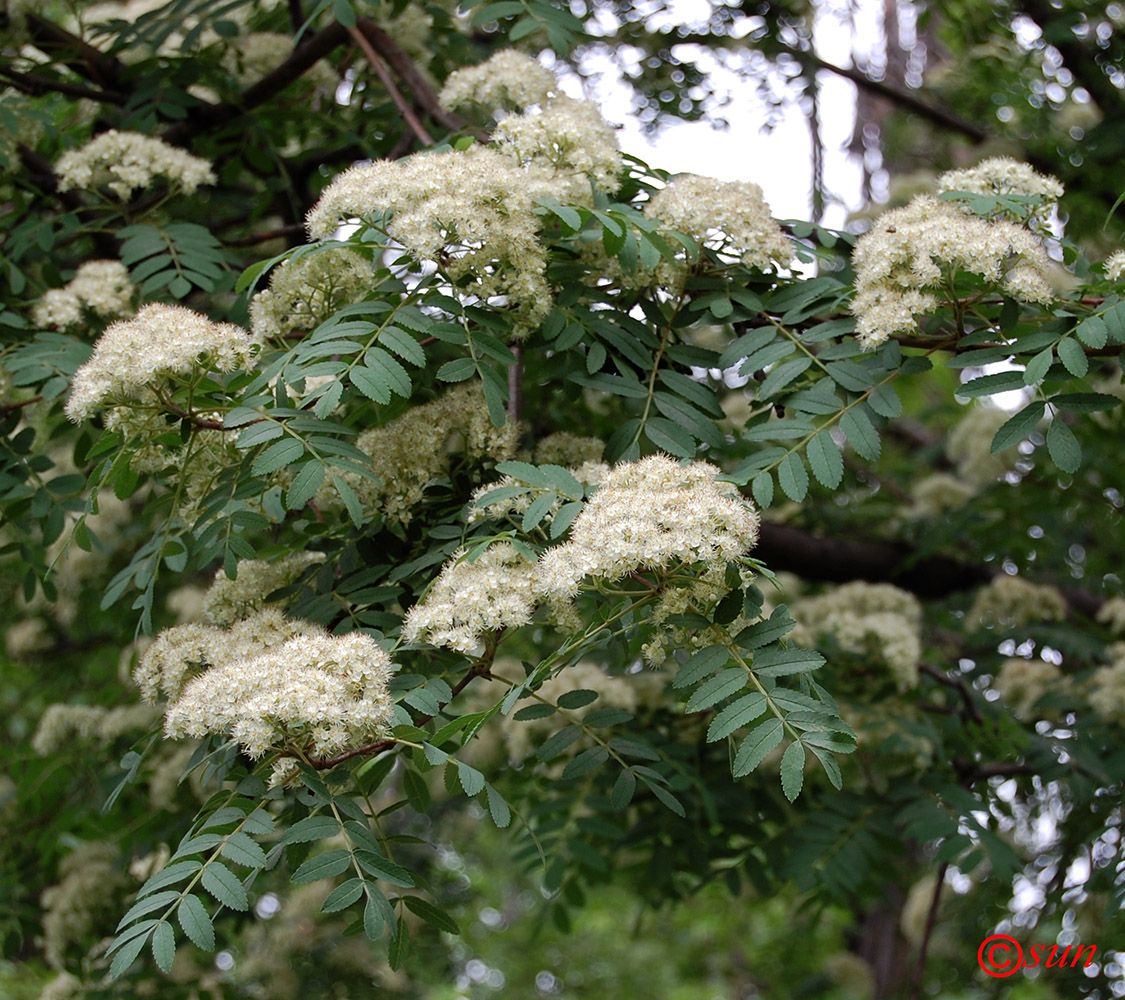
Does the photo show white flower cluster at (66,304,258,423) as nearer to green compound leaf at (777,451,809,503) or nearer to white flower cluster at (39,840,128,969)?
green compound leaf at (777,451,809,503)

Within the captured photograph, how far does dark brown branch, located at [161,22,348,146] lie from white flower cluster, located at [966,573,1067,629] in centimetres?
301

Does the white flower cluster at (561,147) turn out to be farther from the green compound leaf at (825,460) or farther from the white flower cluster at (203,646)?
the white flower cluster at (203,646)

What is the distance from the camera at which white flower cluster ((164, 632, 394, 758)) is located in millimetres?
1751

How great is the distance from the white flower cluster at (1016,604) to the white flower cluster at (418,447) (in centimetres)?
264

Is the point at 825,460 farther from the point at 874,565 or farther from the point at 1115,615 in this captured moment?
the point at 874,565

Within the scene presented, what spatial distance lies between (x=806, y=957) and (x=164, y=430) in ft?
20.5

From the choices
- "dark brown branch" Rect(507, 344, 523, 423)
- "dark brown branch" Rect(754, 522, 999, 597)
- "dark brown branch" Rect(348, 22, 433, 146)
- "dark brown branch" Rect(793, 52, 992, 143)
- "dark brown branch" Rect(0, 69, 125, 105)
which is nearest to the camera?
"dark brown branch" Rect(507, 344, 523, 423)

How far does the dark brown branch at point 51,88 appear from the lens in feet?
10.9

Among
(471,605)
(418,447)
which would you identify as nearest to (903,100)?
(418,447)

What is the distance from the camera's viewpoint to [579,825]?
3277 mm

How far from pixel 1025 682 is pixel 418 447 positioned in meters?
2.57

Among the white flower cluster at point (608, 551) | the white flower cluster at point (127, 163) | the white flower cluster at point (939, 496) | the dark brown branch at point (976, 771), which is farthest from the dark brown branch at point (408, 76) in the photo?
the white flower cluster at point (939, 496)

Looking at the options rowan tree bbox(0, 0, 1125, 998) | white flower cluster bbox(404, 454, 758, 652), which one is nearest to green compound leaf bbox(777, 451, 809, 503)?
rowan tree bbox(0, 0, 1125, 998)

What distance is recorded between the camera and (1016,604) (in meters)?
4.28
